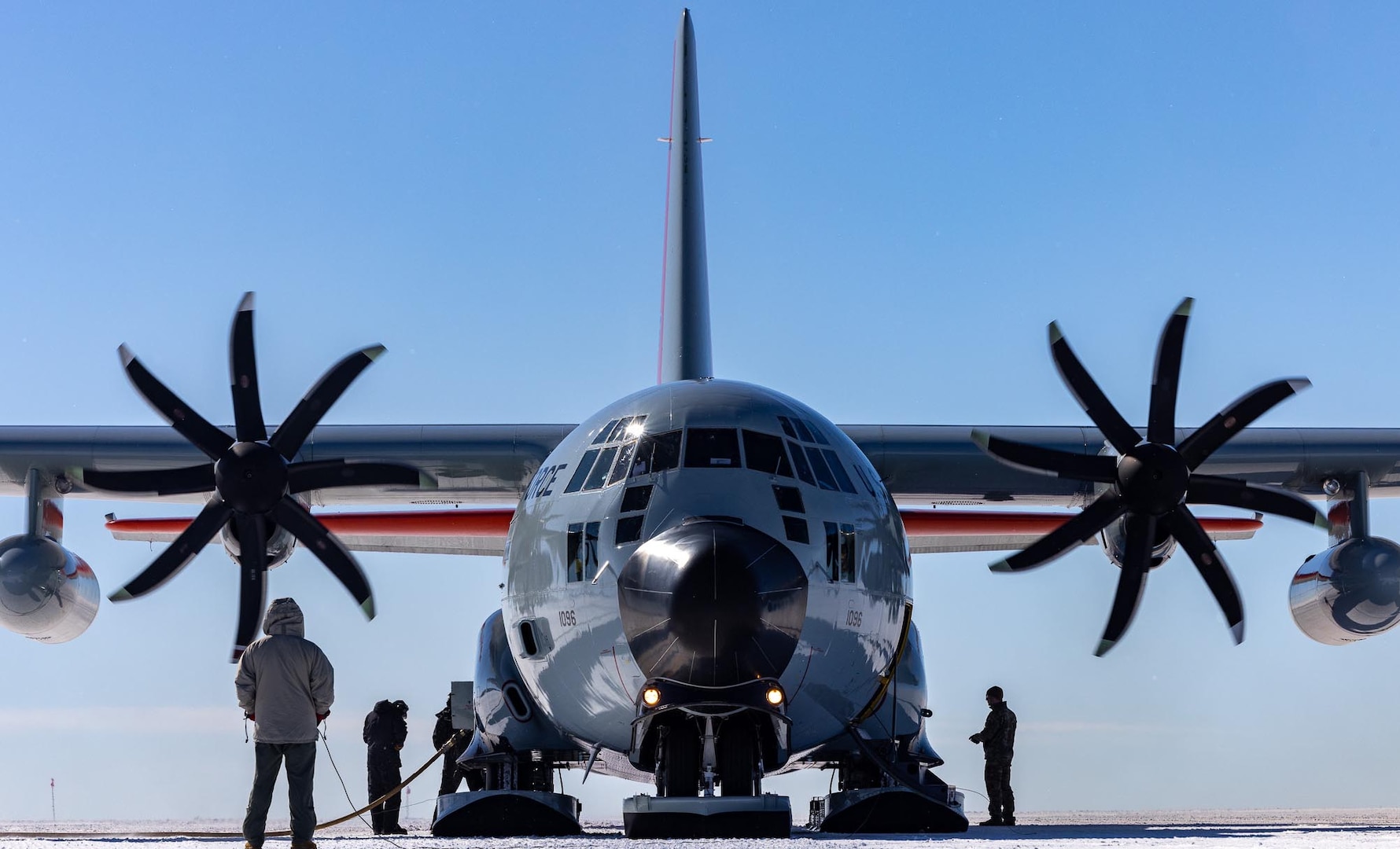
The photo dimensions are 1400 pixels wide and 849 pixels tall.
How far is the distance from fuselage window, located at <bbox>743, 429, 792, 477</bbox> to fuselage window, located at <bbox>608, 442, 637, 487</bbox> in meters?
0.86

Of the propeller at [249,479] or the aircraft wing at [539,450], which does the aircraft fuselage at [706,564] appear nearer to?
the propeller at [249,479]

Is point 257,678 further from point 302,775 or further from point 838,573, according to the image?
point 838,573

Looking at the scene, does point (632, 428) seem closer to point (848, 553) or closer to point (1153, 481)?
point (848, 553)

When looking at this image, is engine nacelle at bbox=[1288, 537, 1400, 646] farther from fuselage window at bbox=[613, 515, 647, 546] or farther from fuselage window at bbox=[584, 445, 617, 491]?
fuselage window at bbox=[613, 515, 647, 546]

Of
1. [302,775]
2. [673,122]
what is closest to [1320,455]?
[673,122]

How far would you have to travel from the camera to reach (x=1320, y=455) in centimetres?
1716

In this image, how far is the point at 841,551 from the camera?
10.8 meters

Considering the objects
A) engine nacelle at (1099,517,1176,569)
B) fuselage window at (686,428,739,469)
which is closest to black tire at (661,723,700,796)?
fuselage window at (686,428,739,469)

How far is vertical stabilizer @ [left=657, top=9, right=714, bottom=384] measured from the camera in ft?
57.6

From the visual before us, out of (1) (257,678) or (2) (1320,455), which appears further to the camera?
(2) (1320,455)

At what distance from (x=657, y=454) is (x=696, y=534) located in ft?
4.61

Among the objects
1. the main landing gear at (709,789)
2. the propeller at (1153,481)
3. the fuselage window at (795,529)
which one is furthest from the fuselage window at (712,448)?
the propeller at (1153,481)

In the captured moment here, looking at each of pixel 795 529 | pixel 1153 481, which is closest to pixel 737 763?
pixel 795 529

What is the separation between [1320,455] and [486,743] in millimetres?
10257
